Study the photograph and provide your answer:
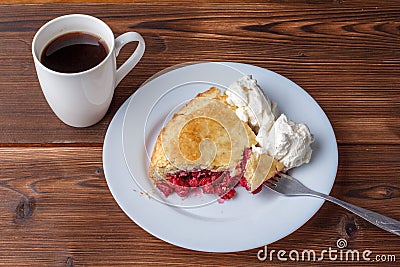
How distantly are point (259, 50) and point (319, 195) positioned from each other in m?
0.47

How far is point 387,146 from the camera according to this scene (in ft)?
4.03

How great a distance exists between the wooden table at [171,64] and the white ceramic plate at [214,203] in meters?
0.04

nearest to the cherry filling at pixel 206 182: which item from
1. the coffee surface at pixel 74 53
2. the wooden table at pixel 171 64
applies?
the wooden table at pixel 171 64

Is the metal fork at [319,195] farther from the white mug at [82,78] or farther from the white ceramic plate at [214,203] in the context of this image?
the white mug at [82,78]

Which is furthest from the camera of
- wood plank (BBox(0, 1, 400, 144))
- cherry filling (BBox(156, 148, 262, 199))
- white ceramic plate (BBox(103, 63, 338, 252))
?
wood plank (BBox(0, 1, 400, 144))

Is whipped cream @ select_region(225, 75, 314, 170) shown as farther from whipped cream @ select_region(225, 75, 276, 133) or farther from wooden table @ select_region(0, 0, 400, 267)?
Answer: wooden table @ select_region(0, 0, 400, 267)

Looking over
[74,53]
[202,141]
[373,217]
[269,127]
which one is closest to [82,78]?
[74,53]

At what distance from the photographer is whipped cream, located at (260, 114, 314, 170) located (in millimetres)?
1118

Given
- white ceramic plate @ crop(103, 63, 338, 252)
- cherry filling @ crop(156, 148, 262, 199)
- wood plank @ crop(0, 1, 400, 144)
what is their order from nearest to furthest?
white ceramic plate @ crop(103, 63, 338, 252) → cherry filling @ crop(156, 148, 262, 199) → wood plank @ crop(0, 1, 400, 144)

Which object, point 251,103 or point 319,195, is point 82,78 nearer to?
point 251,103

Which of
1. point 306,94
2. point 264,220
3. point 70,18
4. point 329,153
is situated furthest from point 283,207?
point 70,18

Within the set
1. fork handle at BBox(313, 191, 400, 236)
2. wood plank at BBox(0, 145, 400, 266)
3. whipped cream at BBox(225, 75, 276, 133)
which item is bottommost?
wood plank at BBox(0, 145, 400, 266)

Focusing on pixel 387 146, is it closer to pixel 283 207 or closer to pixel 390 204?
pixel 390 204

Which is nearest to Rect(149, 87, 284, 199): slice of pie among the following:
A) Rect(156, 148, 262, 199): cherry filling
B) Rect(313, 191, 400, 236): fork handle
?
Rect(156, 148, 262, 199): cherry filling
